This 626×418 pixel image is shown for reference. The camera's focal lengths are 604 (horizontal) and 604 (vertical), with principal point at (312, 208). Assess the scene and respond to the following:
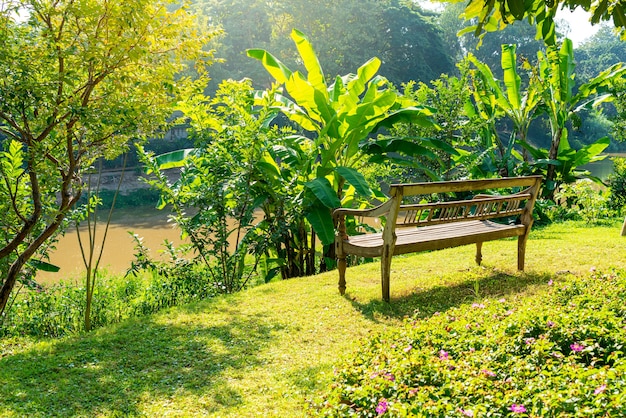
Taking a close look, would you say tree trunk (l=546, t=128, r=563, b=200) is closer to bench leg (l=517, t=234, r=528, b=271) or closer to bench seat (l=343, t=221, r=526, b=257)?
bench leg (l=517, t=234, r=528, b=271)

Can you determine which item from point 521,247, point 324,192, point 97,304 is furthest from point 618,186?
point 97,304

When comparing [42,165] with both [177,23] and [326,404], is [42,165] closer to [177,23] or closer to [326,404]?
[177,23]

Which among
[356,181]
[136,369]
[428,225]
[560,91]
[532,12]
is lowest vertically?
[136,369]

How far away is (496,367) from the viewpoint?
9.04ft

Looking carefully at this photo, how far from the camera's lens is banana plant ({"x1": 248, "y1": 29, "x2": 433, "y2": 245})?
6.86 metres

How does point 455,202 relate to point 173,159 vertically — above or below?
below

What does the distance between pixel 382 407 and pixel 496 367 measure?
2.24ft

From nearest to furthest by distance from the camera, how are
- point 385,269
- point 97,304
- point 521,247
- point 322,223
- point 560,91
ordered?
point 385,269 < point 521,247 < point 97,304 < point 322,223 < point 560,91

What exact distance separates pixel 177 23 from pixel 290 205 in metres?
2.37

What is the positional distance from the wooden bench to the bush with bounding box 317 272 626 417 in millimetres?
1198

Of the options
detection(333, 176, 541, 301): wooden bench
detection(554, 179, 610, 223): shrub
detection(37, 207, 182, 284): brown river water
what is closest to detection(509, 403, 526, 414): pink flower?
detection(333, 176, 541, 301): wooden bench

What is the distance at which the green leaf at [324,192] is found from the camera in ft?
21.3

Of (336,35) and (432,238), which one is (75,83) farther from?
(336,35)

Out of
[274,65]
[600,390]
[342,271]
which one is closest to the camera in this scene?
[600,390]
